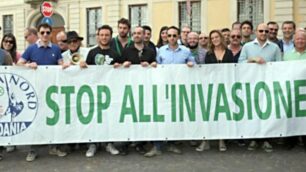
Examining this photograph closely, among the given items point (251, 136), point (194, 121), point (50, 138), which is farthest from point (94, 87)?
point (251, 136)

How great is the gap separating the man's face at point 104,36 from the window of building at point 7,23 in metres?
30.3

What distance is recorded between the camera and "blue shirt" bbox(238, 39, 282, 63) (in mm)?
7789

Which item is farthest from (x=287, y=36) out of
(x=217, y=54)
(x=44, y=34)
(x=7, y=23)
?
(x=7, y=23)

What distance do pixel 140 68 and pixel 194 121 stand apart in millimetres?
1149

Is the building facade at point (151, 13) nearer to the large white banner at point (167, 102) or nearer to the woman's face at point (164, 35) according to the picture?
the woman's face at point (164, 35)

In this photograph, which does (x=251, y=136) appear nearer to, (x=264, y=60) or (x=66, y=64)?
(x=264, y=60)

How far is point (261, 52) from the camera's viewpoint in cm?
781

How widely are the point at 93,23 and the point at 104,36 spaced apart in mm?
24700

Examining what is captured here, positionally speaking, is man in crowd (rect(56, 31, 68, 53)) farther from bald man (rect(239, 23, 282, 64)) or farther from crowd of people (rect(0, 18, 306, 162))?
bald man (rect(239, 23, 282, 64))

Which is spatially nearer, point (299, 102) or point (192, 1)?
point (299, 102)

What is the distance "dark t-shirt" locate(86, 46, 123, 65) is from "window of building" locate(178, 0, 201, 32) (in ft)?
68.2

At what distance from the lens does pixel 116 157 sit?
739cm

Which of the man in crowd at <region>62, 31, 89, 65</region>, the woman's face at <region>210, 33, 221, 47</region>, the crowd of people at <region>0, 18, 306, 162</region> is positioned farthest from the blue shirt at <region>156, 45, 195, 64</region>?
the man in crowd at <region>62, 31, 89, 65</region>

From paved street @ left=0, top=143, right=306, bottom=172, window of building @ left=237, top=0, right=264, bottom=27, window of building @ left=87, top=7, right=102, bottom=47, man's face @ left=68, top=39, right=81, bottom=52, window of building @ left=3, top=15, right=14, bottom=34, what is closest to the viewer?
paved street @ left=0, top=143, right=306, bottom=172
